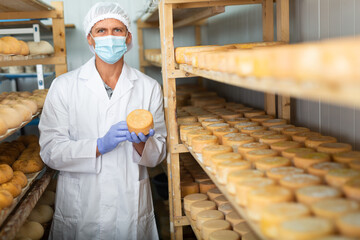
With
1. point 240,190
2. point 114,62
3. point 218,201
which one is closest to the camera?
point 240,190

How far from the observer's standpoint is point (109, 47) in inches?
91.4

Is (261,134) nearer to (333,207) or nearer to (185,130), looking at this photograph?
(185,130)

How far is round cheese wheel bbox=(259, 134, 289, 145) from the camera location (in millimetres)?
1829

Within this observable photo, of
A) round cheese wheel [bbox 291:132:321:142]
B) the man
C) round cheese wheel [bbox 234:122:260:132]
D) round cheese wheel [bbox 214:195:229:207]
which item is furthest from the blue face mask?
round cheese wheel [bbox 291:132:321:142]

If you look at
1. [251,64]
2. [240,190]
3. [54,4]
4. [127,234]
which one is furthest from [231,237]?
[54,4]

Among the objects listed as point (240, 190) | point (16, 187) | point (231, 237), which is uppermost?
point (240, 190)

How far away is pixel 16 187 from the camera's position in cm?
206

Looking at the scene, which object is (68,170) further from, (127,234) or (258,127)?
(258,127)

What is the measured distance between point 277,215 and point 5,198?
1339mm

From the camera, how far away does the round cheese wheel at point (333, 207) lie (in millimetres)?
1042

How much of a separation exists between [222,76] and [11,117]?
1.34m

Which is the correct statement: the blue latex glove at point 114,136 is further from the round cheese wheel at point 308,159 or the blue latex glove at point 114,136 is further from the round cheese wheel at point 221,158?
the round cheese wheel at point 308,159

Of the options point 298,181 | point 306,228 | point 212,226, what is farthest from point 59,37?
point 306,228

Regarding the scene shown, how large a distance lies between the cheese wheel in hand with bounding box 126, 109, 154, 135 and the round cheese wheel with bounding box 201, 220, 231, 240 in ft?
1.96
